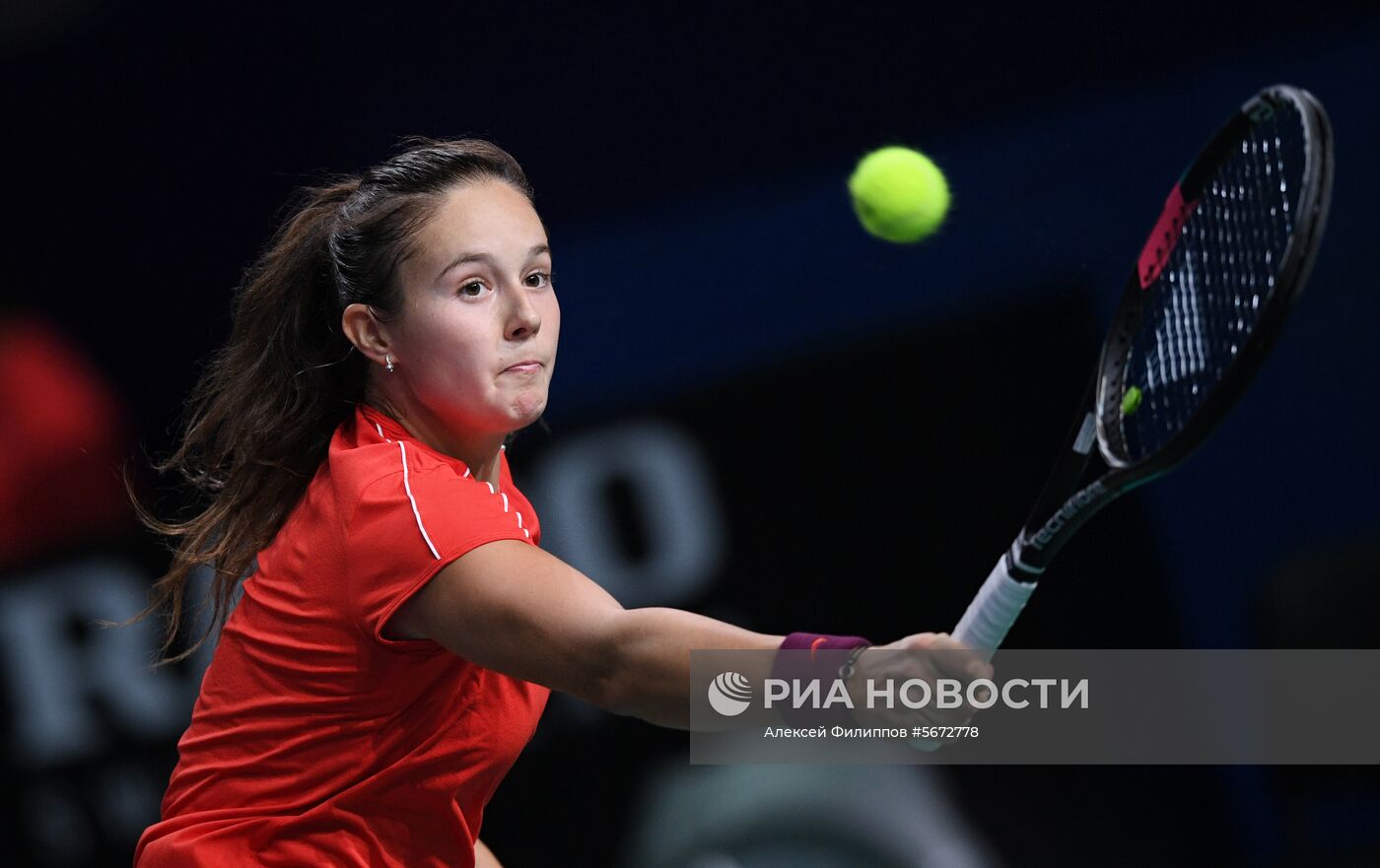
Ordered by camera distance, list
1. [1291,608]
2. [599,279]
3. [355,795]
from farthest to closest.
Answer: [599,279] → [1291,608] → [355,795]

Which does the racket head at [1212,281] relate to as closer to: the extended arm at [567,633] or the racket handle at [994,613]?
the racket handle at [994,613]

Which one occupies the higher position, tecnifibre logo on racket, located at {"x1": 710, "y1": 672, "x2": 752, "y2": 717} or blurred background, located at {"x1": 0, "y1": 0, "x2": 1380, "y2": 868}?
blurred background, located at {"x1": 0, "y1": 0, "x2": 1380, "y2": 868}

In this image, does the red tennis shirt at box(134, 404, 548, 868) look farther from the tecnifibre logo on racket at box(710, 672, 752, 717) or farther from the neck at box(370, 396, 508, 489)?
the tecnifibre logo on racket at box(710, 672, 752, 717)

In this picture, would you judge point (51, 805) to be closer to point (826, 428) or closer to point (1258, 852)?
point (826, 428)

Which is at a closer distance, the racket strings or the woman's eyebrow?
the woman's eyebrow

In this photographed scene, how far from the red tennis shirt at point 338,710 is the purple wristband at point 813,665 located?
314 millimetres

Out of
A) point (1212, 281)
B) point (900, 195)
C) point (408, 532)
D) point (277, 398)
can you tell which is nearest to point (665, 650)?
point (408, 532)

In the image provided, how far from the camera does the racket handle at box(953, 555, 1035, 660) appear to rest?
1.40 metres

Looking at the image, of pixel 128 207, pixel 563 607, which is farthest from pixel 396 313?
pixel 128 207

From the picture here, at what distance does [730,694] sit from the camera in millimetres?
1425

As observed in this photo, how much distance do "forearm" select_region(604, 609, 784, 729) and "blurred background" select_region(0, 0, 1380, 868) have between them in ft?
4.88

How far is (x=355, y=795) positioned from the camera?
1634 millimetres

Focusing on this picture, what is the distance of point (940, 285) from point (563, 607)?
1.63 metres

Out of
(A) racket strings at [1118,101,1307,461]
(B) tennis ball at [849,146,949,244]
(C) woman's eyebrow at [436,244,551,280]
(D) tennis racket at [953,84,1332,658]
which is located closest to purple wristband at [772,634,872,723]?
(D) tennis racket at [953,84,1332,658]
